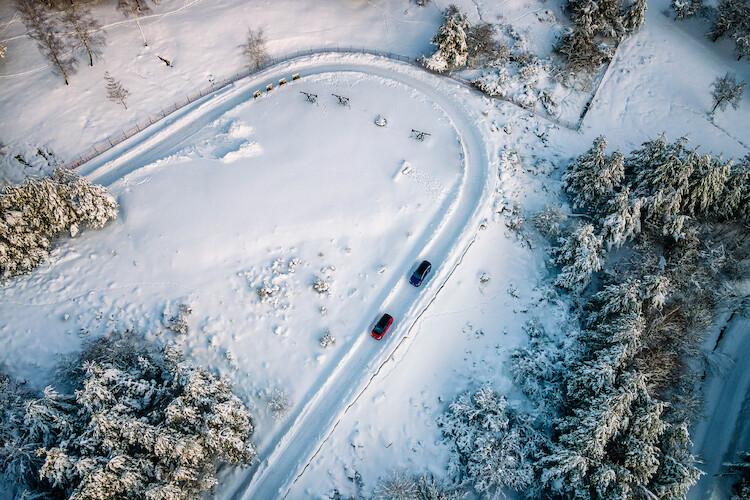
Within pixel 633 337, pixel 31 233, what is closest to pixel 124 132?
pixel 31 233

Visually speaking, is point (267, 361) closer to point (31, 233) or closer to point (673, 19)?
point (31, 233)

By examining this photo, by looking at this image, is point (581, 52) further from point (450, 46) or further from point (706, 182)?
point (706, 182)

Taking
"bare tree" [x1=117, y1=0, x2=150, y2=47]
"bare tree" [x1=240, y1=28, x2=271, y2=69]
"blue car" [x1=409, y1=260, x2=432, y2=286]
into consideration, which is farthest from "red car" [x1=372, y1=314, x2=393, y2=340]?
"bare tree" [x1=117, y1=0, x2=150, y2=47]

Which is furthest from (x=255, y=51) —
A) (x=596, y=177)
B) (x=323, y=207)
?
(x=596, y=177)

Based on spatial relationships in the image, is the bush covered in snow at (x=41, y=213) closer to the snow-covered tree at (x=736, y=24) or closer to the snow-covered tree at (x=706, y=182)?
the snow-covered tree at (x=706, y=182)

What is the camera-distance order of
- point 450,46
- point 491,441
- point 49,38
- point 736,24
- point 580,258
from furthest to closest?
point 736,24
point 49,38
point 450,46
point 580,258
point 491,441

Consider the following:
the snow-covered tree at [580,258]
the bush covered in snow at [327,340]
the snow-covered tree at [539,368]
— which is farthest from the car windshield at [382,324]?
the snow-covered tree at [580,258]
